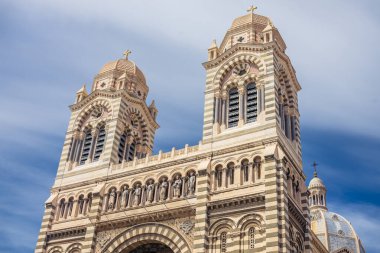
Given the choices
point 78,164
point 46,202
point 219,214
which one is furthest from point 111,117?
point 219,214

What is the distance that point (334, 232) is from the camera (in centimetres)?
7888

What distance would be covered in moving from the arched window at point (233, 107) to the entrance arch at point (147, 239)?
30.3 ft

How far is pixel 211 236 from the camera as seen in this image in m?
32.5

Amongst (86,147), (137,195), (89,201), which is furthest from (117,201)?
(86,147)

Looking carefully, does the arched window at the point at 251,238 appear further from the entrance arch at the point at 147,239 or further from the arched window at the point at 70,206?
the arched window at the point at 70,206

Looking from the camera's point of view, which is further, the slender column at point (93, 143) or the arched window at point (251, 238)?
the slender column at point (93, 143)

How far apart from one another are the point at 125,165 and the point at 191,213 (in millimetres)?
8106

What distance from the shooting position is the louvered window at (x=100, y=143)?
42.9m

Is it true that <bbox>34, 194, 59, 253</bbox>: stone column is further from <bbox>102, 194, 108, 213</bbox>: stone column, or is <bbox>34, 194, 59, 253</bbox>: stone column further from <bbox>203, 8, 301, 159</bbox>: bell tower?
<bbox>203, 8, 301, 159</bbox>: bell tower

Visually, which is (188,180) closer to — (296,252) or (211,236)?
(211,236)

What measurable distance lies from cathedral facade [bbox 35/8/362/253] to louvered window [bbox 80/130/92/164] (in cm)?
10

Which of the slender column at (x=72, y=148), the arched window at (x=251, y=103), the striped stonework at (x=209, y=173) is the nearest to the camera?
the striped stonework at (x=209, y=173)

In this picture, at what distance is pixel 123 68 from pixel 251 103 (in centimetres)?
1556

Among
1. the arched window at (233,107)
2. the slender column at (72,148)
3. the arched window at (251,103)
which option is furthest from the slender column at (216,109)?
the slender column at (72,148)
